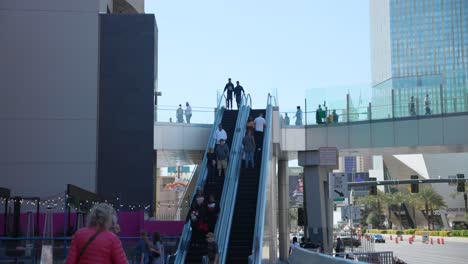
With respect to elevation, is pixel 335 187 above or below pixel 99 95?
below

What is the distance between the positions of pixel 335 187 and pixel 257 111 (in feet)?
26.4

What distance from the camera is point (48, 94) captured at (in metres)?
29.5

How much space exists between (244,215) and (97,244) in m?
15.8

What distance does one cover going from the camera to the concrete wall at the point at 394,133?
1229 inches

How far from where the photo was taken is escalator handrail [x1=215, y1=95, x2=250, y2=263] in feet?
63.1

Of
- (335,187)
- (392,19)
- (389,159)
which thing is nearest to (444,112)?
(335,187)

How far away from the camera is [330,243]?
37469 mm

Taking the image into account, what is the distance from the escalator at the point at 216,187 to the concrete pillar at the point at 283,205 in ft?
36.9

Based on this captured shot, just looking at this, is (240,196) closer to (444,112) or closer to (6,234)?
(6,234)

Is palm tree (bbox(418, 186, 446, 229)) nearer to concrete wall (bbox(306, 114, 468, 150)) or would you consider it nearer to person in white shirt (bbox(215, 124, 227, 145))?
concrete wall (bbox(306, 114, 468, 150))

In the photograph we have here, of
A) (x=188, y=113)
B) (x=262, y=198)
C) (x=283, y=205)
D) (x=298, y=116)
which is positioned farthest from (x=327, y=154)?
(x=262, y=198)

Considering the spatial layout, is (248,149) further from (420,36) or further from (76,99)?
(420,36)

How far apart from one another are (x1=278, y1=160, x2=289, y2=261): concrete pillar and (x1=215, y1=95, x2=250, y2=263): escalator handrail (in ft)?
40.9

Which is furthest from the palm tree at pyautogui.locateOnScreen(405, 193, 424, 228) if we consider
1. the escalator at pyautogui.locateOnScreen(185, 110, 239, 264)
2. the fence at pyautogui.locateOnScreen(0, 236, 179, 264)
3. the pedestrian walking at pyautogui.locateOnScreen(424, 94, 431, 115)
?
the fence at pyautogui.locateOnScreen(0, 236, 179, 264)
